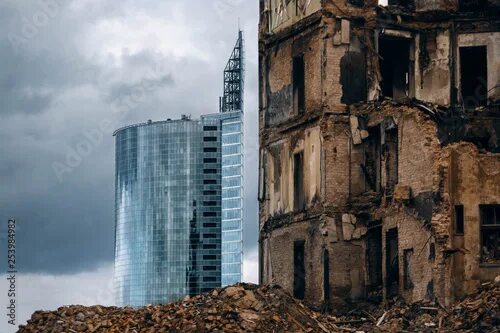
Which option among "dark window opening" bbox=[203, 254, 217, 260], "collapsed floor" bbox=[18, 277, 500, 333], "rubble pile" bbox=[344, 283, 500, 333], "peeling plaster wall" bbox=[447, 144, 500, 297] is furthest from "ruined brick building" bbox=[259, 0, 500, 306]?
"dark window opening" bbox=[203, 254, 217, 260]

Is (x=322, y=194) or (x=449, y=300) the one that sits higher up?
(x=322, y=194)

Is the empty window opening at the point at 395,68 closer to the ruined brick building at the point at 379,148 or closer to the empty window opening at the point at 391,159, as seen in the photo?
the ruined brick building at the point at 379,148

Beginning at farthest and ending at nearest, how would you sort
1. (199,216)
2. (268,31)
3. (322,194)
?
(199,216) < (268,31) < (322,194)

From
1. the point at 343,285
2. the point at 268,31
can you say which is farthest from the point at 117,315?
the point at 268,31

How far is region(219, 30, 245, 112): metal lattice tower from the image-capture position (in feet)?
579

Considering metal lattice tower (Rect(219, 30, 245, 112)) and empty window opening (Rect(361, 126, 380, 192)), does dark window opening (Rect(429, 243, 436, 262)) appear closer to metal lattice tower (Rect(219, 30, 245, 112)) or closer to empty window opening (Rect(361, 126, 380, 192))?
empty window opening (Rect(361, 126, 380, 192))

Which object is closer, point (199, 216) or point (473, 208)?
point (473, 208)

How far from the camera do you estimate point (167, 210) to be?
172 meters

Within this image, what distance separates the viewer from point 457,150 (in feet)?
141

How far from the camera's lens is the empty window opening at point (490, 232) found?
43.0 metres

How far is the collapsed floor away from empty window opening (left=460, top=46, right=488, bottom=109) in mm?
→ 9321

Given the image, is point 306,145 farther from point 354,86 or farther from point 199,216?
point 199,216

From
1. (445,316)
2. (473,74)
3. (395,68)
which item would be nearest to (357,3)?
(395,68)

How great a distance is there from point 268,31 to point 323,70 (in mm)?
4901
